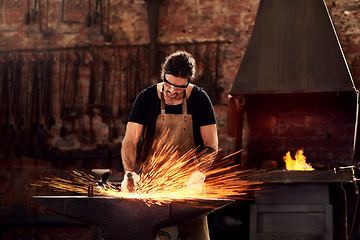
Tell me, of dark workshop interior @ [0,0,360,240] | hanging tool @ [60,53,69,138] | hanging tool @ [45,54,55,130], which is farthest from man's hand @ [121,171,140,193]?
hanging tool @ [45,54,55,130]

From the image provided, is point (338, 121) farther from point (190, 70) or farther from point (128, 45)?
point (190, 70)

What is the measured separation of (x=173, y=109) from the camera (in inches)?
123

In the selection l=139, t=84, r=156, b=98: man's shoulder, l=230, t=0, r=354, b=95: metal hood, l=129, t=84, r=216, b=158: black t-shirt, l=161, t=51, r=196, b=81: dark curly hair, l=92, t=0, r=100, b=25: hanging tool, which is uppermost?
l=92, t=0, r=100, b=25: hanging tool

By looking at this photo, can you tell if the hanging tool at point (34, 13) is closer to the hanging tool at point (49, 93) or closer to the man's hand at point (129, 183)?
the hanging tool at point (49, 93)

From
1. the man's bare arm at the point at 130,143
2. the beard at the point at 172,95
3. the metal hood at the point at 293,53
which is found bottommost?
the man's bare arm at the point at 130,143

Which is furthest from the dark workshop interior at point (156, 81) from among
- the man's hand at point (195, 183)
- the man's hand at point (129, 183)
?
the man's hand at point (129, 183)

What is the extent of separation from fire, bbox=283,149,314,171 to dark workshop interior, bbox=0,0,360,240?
131mm

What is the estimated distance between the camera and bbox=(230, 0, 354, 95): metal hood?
185 inches

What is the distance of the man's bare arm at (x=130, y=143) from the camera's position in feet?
10.2

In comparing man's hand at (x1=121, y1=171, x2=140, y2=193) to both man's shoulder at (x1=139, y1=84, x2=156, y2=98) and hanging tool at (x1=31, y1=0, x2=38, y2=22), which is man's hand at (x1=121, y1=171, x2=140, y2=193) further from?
hanging tool at (x1=31, y1=0, x2=38, y2=22)

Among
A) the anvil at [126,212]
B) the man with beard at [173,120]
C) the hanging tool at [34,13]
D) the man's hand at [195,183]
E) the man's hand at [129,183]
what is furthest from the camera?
the hanging tool at [34,13]

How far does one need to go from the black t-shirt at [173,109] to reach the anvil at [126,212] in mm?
800

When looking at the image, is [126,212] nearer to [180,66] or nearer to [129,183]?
[129,183]

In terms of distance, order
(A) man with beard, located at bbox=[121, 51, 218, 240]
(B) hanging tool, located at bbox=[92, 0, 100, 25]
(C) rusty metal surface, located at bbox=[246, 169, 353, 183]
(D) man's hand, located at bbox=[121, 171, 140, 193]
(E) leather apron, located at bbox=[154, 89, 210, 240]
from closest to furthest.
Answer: (D) man's hand, located at bbox=[121, 171, 140, 193]
(E) leather apron, located at bbox=[154, 89, 210, 240]
(A) man with beard, located at bbox=[121, 51, 218, 240]
(C) rusty metal surface, located at bbox=[246, 169, 353, 183]
(B) hanging tool, located at bbox=[92, 0, 100, 25]
